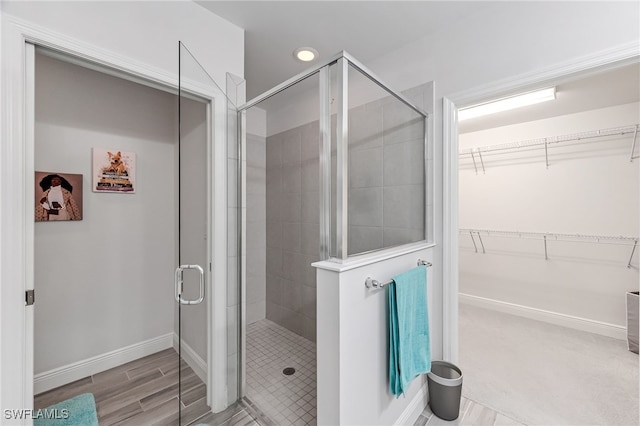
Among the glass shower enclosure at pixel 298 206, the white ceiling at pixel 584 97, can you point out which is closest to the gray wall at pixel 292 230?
the glass shower enclosure at pixel 298 206

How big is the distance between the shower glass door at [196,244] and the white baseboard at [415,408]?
110 centimetres

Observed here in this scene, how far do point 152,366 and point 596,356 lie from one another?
12.9ft

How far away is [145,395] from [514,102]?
4.03 meters

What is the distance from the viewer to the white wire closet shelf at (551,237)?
276 cm

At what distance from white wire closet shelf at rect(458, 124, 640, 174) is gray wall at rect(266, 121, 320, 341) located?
120 inches

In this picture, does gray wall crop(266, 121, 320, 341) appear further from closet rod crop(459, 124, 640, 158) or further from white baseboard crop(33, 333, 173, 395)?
closet rod crop(459, 124, 640, 158)

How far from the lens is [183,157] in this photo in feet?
4.53

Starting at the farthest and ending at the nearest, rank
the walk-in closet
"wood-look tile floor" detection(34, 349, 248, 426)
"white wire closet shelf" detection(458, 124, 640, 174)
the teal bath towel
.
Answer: "white wire closet shelf" detection(458, 124, 640, 174) < the walk-in closet < "wood-look tile floor" detection(34, 349, 248, 426) < the teal bath towel

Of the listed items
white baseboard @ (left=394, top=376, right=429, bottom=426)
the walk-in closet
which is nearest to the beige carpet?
the walk-in closet

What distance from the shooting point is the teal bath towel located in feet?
4.36

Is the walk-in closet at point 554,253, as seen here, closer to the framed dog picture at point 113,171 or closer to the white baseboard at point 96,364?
the white baseboard at point 96,364

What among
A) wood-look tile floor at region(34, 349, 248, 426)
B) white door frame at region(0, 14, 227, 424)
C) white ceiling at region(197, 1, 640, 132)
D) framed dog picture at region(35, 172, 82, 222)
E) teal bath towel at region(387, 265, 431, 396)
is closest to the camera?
white door frame at region(0, 14, 227, 424)

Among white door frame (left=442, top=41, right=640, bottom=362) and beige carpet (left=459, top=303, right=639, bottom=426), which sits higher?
white door frame (left=442, top=41, right=640, bottom=362)

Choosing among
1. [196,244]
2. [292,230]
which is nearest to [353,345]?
[292,230]
